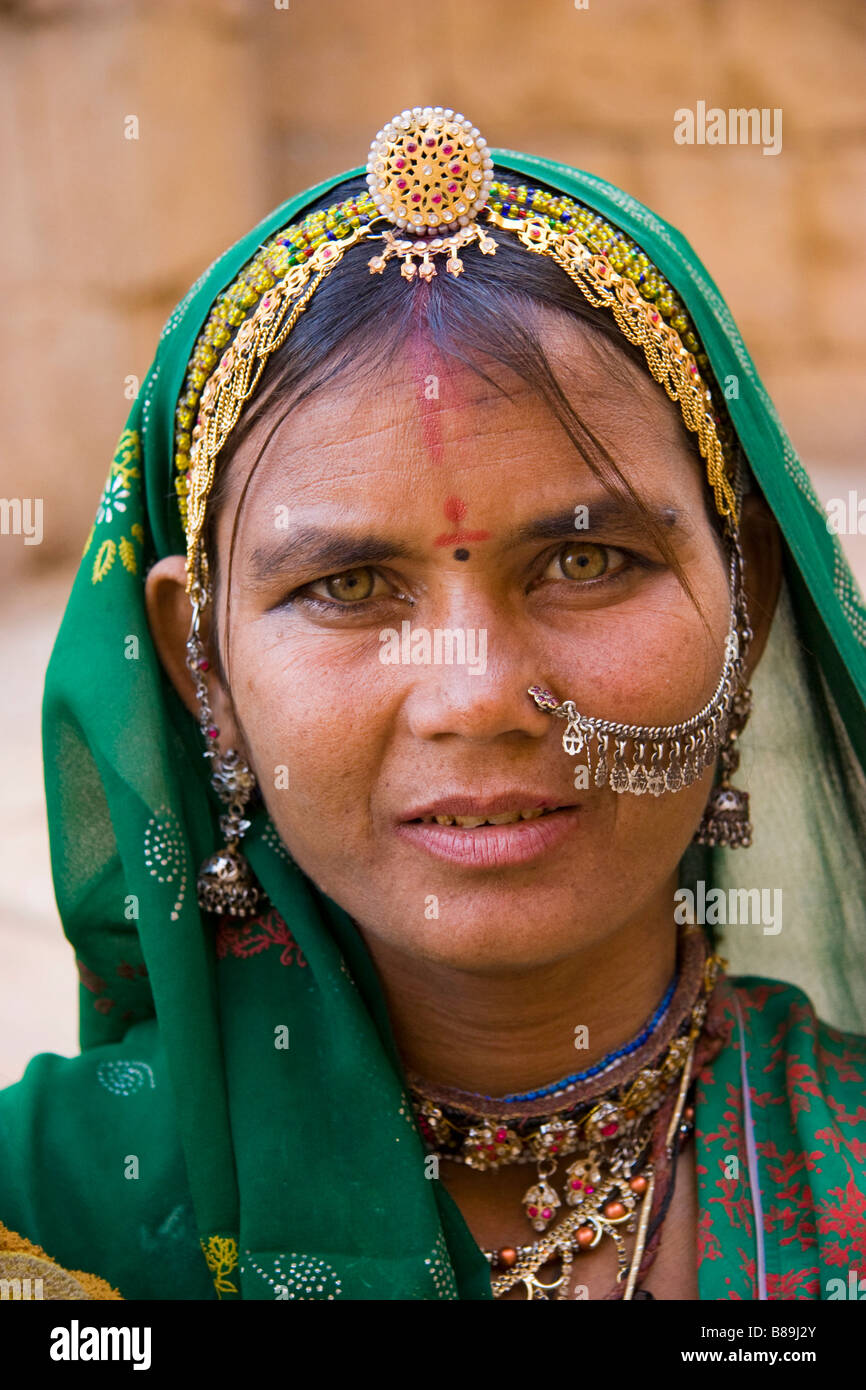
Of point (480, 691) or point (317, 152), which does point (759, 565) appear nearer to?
point (480, 691)

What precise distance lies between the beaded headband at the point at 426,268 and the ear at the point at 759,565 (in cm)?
7

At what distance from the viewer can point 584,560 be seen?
1613 millimetres

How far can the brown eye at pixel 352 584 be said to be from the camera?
163 cm

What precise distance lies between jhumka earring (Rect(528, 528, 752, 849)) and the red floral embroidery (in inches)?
22.0

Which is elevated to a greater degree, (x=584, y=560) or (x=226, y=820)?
(x=584, y=560)

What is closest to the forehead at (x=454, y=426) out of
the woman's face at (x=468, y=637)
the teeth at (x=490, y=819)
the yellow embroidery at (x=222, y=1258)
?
the woman's face at (x=468, y=637)

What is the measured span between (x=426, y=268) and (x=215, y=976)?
0.95 meters

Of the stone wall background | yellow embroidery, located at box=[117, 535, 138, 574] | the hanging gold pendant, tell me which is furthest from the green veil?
the stone wall background

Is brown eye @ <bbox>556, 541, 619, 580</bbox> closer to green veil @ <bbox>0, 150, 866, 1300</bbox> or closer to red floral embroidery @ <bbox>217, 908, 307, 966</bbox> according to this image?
green veil @ <bbox>0, 150, 866, 1300</bbox>

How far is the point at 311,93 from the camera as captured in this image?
26.2 ft

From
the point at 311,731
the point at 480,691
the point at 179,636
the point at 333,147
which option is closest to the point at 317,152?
the point at 333,147

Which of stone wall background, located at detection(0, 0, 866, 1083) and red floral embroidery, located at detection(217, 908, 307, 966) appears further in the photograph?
stone wall background, located at detection(0, 0, 866, 1083)

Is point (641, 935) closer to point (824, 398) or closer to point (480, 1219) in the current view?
point (480, 1219)

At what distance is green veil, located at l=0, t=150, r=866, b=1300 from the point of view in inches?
69.1
